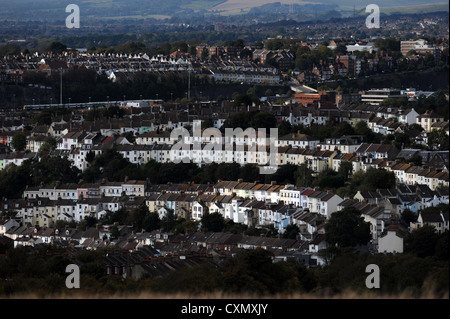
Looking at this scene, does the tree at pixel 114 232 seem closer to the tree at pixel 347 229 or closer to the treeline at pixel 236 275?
the tree at pixel 347 229

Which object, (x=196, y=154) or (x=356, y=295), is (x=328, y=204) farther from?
(x=356, y=295)

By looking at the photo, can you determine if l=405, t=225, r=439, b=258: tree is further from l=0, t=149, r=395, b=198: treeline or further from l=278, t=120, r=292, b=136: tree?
Answer: l=278, t=120, r=292, b=136: tree

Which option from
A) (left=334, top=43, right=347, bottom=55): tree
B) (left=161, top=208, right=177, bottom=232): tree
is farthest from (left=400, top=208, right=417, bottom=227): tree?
(left=334, top=43, right=347, bottom=55): tree

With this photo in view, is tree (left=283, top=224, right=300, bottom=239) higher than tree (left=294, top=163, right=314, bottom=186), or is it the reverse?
tree (left=294, top=163, right=314, bottom=186)

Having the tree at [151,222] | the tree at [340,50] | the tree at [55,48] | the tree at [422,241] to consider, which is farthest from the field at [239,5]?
the tree at [422,241]

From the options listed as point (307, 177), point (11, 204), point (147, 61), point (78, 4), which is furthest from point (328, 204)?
point (147, 61)

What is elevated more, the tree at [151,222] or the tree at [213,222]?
the tree at [213,222]
